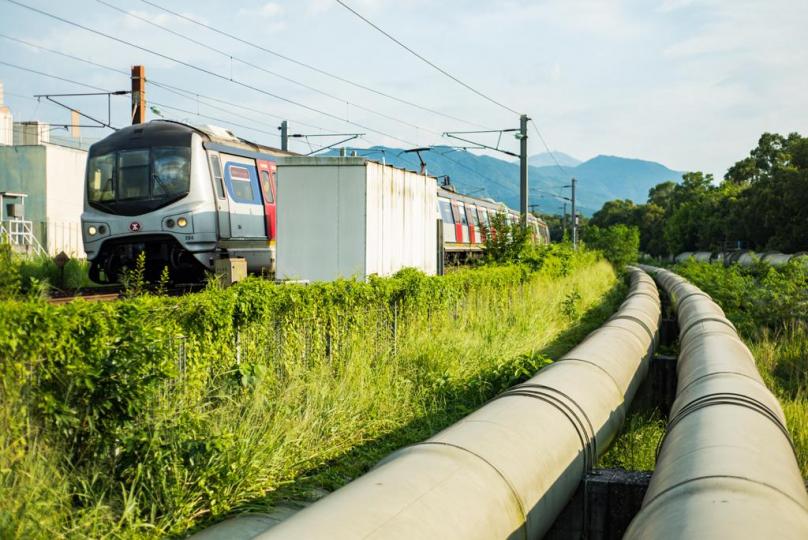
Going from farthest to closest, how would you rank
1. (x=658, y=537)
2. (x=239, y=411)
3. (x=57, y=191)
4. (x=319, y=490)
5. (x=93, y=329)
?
(x=57, y=191) < (x=239, y=411) < (x=319, y=490) < (x=93, y=329) < (x=658, y=537)

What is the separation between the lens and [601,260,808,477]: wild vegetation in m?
7.98

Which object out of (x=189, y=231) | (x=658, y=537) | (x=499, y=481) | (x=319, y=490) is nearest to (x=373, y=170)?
(x=189, y=231)

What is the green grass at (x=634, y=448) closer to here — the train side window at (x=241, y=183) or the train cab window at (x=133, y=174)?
the train side window at (x=241, y=183)

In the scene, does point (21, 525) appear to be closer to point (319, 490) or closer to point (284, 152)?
point (319, 490)

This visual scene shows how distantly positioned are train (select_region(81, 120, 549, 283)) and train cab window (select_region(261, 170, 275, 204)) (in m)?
0.53

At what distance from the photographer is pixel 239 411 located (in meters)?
6.92

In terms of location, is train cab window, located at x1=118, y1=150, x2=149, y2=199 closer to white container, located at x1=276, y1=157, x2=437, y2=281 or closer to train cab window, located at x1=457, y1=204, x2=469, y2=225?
white container, located at x1=276, y1=157, x2=437, y2=281

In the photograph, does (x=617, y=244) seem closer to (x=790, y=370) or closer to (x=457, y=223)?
(x=457, y=223)

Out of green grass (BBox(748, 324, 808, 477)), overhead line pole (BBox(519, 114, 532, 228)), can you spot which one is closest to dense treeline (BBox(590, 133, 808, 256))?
overhead line pole (BBox(519, 114, 532, 228))

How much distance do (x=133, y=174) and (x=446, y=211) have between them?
15.2m

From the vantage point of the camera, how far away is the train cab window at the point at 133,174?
656 inches

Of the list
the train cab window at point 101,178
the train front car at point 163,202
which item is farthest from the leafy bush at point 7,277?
the train cab window at point 101,178

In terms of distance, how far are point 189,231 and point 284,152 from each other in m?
5.38

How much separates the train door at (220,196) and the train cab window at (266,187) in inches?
58.9
